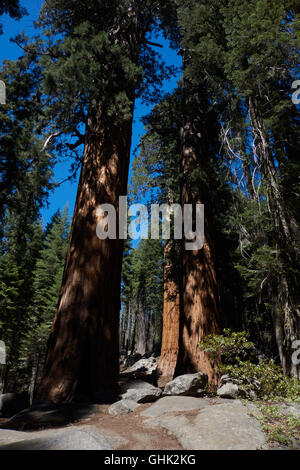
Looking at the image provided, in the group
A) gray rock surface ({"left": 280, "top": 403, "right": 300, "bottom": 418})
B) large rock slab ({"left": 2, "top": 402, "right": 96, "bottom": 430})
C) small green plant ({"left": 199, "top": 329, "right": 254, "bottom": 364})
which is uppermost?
small green plant ({"left": 199, "top": 329, "right": 254, "bottom": 364})

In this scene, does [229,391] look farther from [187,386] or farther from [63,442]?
[63,442]

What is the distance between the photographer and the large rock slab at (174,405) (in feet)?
9.89

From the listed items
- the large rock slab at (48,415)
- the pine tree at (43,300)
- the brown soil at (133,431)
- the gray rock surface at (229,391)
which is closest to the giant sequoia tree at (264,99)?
the gray rock surface at (229,391)

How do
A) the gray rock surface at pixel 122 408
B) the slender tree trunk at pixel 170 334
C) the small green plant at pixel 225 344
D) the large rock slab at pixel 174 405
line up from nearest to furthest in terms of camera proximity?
the large rock slab at pixel 174 405, the gray rock surface at pixel 122 408, the small green plant at pixel 225 344, the slender tree trunk at pixel 170 334

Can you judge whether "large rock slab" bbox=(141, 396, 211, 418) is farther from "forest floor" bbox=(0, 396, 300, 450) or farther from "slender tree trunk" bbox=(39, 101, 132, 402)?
"slender tree trunk" bbox=(39, 101, 132, 402)

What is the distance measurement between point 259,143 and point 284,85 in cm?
226

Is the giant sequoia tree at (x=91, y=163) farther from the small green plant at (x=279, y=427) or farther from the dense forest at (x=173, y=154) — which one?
the small green plant at (x=279, y=427)

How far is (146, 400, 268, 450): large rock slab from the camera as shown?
1981 millimetres

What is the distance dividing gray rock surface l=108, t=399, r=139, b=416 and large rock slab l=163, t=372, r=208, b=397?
686 mm

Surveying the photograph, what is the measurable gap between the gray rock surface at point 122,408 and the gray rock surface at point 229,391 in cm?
124

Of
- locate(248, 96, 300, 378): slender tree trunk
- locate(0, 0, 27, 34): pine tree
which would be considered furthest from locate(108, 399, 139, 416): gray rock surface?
locate(0, 0, 27, 34): pine tree
